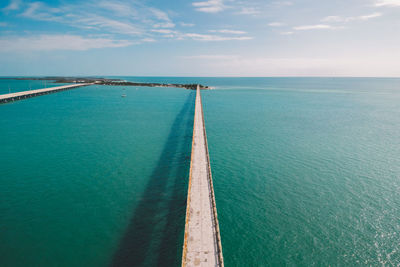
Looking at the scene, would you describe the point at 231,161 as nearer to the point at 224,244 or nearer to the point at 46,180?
the point at 224,244

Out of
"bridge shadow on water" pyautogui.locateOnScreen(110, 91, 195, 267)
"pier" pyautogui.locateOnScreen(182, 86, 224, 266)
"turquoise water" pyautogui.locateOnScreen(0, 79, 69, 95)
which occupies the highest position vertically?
"turquoise water" pyautogui.locateOnScreen(0, 79, 69, 95)

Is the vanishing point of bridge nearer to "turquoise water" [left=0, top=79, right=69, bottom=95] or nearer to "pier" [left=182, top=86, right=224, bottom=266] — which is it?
"pier" [left=182, top=86, right=224, bottom=266]

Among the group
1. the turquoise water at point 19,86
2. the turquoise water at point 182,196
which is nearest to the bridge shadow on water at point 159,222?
the turquoise water at point 182,196

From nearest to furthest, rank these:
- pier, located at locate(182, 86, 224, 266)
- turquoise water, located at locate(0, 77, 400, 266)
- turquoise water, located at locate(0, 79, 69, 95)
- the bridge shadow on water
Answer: pier, located at locate(182, 86, 224, 266) < the bridge shadow on water < turquoise water, located at locate(0, 77, 400, 266) < turquoise water, located at locate(0, 79, 69, 95)

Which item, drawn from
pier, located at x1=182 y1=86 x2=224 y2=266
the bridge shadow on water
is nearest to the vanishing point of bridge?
pier, located at x1=182 y1=86 x2=224 y2=266

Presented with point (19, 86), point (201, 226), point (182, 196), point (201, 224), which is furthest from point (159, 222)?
point (19, 86)

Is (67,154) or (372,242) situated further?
(67,154)

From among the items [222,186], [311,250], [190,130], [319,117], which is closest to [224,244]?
[311,250]
